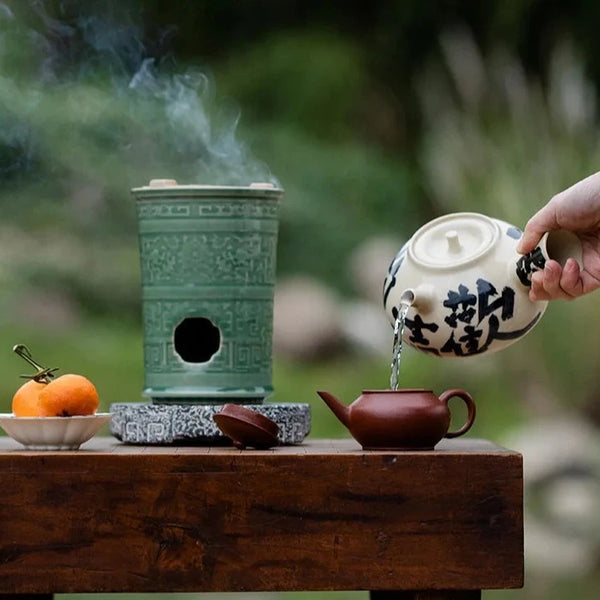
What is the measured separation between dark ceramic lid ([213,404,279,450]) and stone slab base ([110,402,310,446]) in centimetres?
9

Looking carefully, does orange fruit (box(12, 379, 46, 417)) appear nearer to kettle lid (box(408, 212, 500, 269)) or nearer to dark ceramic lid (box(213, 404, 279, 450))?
dark ceramic lid (box(213, 404, 279, 450))

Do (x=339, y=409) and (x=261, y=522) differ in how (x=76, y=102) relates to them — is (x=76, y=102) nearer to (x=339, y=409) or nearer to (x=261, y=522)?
(x=339, y=409)

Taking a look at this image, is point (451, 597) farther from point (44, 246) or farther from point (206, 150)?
point (44, 246)

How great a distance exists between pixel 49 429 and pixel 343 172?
3699 mm

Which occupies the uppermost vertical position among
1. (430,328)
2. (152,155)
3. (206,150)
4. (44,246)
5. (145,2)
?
(145,2)

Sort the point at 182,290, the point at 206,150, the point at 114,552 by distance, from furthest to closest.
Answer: the point at 206,150
the point at 182,290
the point at 114,552

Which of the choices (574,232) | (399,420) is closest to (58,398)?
(399,420)

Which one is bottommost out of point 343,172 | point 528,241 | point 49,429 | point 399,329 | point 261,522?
point 261,522

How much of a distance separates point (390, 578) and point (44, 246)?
370 centimetres

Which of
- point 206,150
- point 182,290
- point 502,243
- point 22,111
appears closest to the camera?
point 502,243

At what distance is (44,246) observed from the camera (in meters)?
5.56

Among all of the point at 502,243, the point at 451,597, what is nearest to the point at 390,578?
the point at 451,597

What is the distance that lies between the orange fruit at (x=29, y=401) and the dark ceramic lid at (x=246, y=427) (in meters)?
0.28

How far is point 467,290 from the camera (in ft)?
7.43
